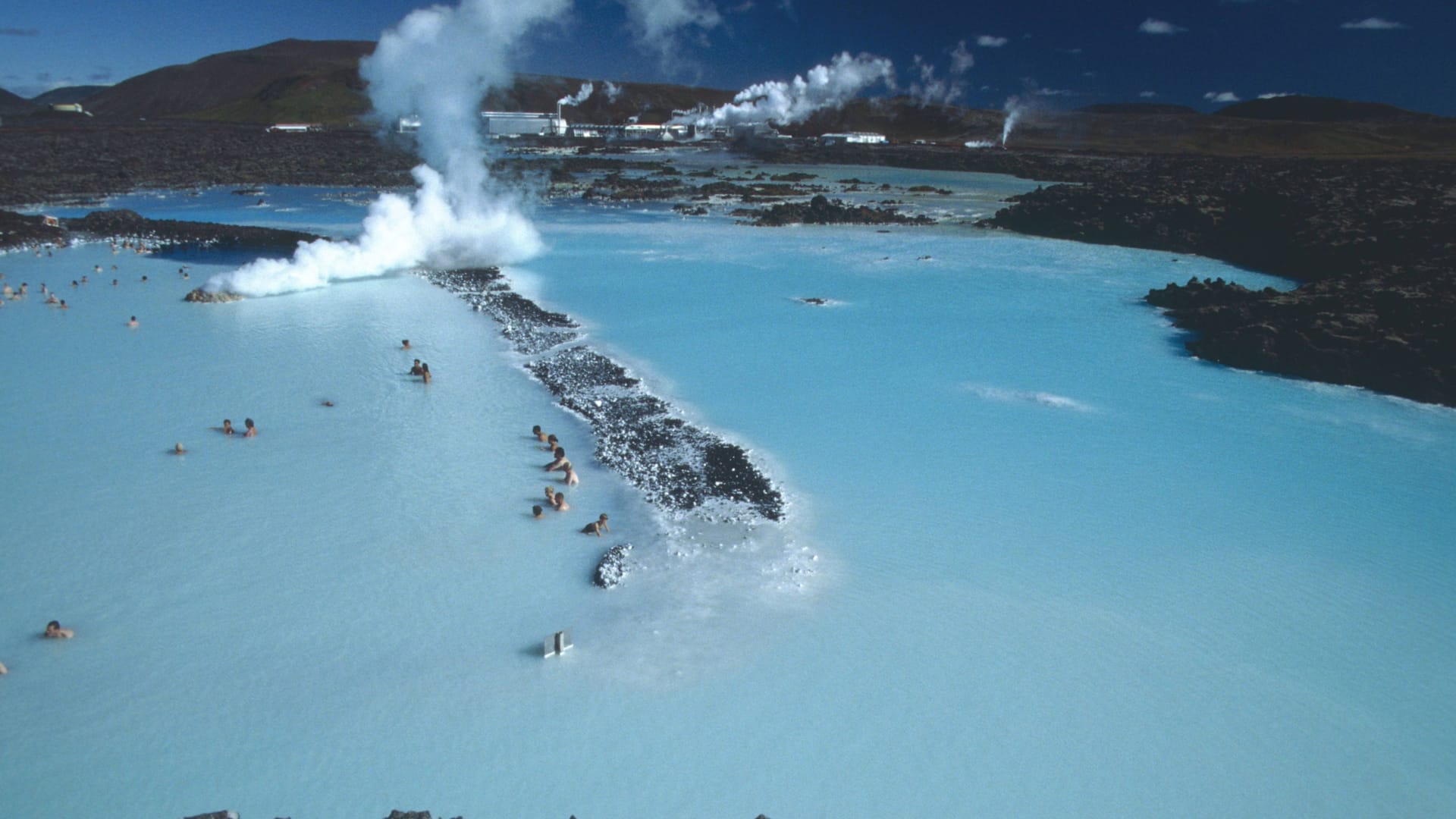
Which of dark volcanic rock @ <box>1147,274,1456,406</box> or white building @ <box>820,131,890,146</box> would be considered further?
white building @ <box>820,131,890,146</box>

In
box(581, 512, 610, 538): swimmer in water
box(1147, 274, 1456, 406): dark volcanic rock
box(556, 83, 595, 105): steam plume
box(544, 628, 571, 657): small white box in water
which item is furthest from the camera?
box(556, 83, 595, 105): steam plume

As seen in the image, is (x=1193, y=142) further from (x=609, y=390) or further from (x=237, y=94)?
(x=237, y=94)

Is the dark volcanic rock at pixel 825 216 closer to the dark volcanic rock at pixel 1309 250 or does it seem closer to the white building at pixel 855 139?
the dark volcanic rock at pixel 1309 250

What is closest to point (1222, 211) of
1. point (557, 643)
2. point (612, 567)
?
point (612, 567)

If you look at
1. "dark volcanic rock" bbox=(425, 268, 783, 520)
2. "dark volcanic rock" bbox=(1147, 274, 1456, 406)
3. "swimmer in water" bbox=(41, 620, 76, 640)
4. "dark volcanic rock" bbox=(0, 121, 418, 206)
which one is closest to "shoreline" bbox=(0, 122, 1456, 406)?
"dark volcanic rock" bbox=(1147, 274, 1456, 406)

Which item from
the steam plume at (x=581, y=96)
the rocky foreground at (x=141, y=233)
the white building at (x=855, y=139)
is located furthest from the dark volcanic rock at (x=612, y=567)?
the steam plume at (x=581, y=96)

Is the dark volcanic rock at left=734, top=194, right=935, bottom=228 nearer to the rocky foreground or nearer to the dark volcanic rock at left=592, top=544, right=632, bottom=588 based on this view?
the rocky foreground

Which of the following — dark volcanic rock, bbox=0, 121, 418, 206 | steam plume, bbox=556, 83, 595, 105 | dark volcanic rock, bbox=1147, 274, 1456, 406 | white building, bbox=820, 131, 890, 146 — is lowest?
dark volcanic rock, bbox=1147, 274, 1456, 406

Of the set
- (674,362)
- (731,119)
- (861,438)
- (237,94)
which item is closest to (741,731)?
(861,438)
